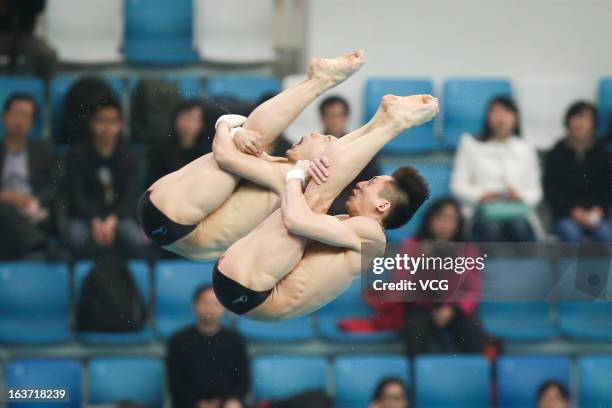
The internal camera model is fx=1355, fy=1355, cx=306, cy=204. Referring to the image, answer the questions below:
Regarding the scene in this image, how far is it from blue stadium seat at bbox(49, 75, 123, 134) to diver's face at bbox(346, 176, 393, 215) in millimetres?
1121

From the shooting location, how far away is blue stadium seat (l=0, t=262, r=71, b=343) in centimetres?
404

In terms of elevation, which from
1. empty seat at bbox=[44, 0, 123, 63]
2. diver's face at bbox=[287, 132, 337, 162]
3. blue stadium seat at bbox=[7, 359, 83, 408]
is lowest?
blue stadium seat at bbox=[7, 359, 83, 408]

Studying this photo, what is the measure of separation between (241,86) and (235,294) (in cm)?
95

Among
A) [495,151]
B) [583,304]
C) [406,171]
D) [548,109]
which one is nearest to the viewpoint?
[406,171]

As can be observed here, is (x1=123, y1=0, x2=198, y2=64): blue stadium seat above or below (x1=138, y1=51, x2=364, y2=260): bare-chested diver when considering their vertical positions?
above

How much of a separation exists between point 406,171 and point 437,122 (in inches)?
44.3

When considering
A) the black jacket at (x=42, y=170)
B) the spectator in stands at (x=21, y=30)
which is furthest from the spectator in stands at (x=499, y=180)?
the spectator in stands at (x=21, y=30)

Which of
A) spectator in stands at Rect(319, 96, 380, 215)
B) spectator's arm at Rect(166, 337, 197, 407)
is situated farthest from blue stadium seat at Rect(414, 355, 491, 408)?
spectator in stands at Rect(319, 96, 380, 215)

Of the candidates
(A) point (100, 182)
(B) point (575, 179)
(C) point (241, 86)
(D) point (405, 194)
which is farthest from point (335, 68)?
(B) point (575, 179)

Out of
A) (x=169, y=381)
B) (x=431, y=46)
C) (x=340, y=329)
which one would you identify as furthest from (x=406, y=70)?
(x=169, y=381)

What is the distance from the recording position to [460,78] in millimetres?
4188

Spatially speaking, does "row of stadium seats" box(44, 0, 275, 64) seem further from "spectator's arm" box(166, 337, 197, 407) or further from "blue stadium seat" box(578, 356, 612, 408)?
"blue stadium seat" box(578, 356, 612, 408)

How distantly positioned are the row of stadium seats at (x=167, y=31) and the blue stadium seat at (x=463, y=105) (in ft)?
1.80

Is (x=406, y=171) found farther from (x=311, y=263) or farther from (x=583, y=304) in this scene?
(x=583, y=304)
